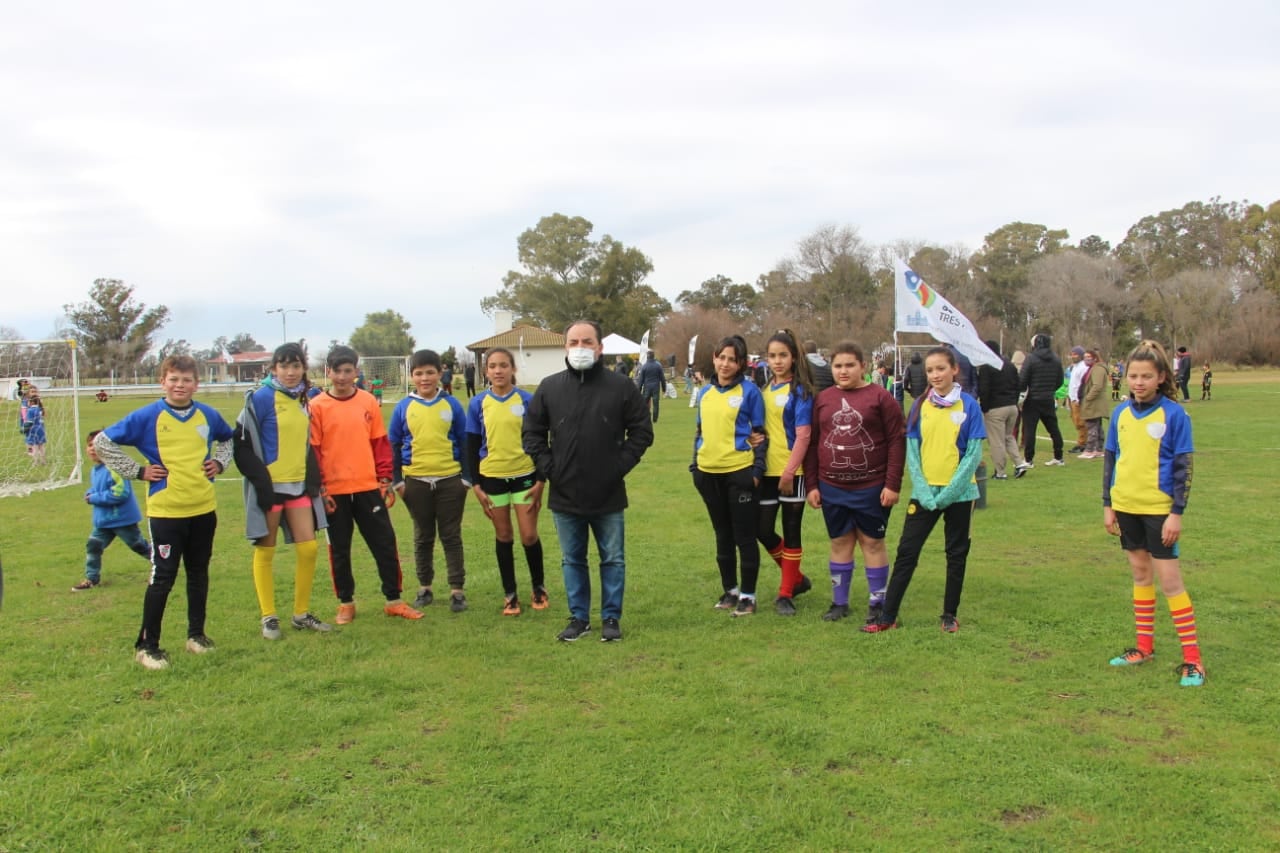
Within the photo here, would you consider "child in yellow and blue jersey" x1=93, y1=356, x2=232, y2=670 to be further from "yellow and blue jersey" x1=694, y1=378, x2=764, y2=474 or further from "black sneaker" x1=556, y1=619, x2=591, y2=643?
"yellow and blue jersey" x1=694, y1=378, x2=764, y2=474

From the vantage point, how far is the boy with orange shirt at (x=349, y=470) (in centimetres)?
583

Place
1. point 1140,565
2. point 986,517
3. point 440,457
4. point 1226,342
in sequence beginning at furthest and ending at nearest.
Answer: point 1226,342
point 986,517
point 440,457
point 1140,565

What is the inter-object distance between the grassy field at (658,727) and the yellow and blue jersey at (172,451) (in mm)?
914

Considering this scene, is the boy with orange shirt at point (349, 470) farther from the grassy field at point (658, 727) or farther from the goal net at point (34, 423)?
the goal net at point (34, 423)

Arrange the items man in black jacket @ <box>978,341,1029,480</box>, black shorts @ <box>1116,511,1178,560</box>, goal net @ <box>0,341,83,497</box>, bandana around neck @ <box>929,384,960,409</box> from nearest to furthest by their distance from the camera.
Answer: black shorts @ <box>1116,511,1178,560</box> < bandana around neck @ <box>929,384,960,409</box> < man in black jacket @ <box>978,341,1029,480</box> < goal net @ <box>0,341,83,497</box>

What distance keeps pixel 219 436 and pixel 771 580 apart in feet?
13.4

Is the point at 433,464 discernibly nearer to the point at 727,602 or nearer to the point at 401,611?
the point at 401,611

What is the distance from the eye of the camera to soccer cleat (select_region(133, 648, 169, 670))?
Result: 4.97 meters

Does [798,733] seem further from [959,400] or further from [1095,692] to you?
[959,400]

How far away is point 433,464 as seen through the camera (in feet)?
20.5

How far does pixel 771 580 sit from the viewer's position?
6.86 m

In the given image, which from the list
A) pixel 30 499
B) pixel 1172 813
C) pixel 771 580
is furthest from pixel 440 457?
pixel 30 499

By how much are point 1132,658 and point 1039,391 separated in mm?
9029

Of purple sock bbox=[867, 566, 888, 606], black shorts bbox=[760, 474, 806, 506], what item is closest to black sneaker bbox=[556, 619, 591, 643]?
black shorts bbox=[760, 474, 806, 506]
